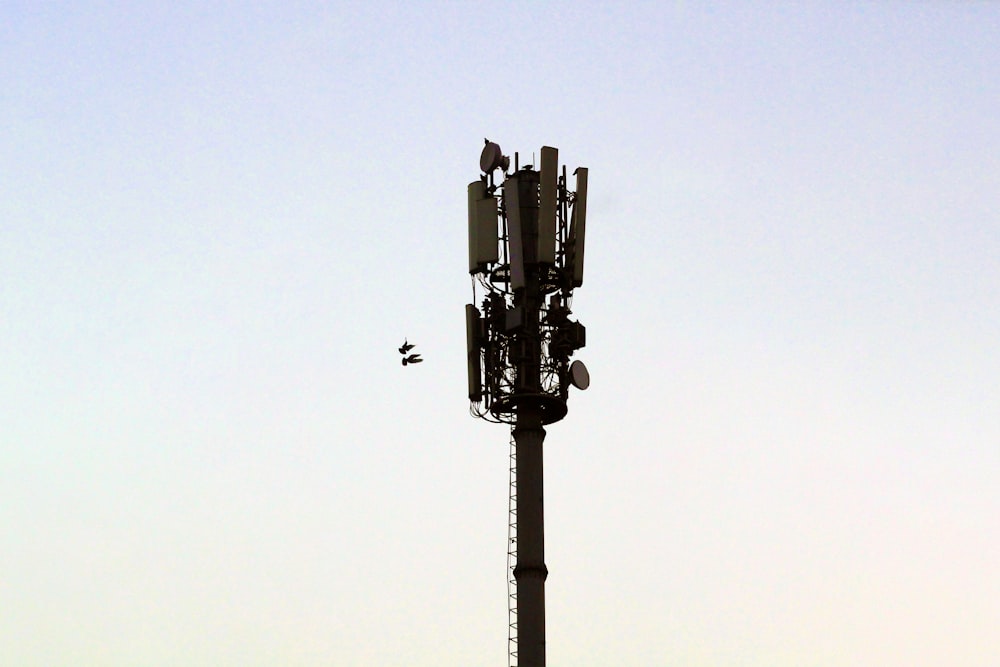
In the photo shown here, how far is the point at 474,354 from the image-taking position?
101 meters

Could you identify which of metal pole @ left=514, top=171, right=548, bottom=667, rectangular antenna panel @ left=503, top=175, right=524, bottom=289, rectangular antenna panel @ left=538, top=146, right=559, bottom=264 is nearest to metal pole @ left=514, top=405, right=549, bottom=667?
metal pole @ left=514, top=171, right=548, bottom=667

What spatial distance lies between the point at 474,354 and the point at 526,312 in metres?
3.35

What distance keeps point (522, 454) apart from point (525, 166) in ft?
49.6

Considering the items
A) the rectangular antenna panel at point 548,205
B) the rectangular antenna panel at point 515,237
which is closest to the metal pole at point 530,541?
the rectangular antenna panel at point 515,237

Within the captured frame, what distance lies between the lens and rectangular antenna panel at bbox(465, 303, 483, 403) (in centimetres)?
10069

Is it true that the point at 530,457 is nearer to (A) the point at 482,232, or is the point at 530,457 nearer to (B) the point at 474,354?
(B) the point at 474,354

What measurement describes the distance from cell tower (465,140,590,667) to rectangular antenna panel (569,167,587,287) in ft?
0.17

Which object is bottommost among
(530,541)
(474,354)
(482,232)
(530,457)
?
(530,541)

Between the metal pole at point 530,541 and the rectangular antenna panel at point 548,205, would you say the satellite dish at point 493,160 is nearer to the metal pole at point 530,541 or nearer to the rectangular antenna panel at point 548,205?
the rectangular antenna panel at point 548,205

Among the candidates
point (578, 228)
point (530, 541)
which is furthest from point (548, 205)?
point (530, 541)

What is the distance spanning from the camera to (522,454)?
9938cm

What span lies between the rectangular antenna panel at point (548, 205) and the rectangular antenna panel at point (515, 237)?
1.00 meters

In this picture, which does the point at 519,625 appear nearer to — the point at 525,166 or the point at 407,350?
the point at 407,350

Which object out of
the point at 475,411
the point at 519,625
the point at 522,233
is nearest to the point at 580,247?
the point at 522,233
